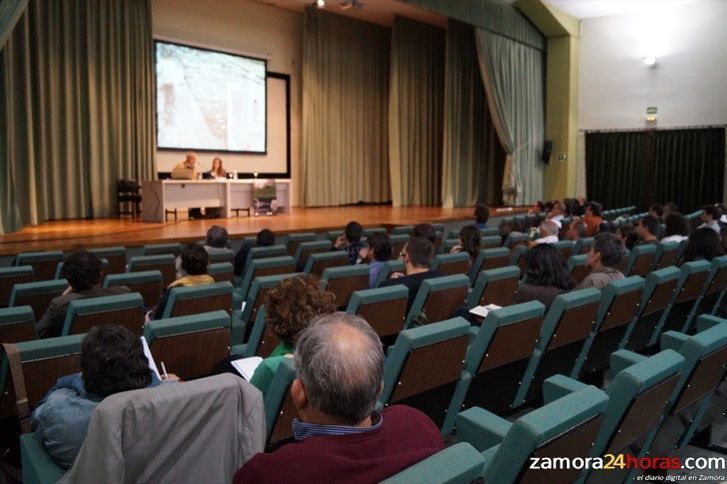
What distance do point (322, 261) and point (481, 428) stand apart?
11.0 feet

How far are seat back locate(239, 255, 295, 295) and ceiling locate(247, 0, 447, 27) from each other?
873 centimetres

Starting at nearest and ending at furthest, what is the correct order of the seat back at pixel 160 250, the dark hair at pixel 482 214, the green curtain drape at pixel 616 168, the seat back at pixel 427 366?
1. the seat back at pixel 427 366
2. the seat back at pixel 160 250
3. the dark hair at pixel 482 214
4. the green curtain drape at pixel 616 168

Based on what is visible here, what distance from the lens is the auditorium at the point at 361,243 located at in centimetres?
160

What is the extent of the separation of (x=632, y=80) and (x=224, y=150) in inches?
349

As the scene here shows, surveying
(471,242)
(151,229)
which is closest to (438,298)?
(471,242)

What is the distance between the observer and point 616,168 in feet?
47.5

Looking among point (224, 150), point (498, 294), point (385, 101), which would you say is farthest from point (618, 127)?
point (498, 294)

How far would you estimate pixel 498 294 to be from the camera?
431 centimetres

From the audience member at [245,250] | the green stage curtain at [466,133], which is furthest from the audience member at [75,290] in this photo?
the green stage curtain at [466,133]

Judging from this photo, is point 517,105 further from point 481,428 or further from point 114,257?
point 481,428

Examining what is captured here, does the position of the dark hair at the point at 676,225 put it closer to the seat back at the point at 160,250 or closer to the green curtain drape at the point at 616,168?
the seat back at the point at 160,250

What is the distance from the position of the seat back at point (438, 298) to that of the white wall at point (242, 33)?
8.77m

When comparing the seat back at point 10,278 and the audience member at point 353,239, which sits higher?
the audience member at point 353,239

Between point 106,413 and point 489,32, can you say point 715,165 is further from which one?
point 106,413
